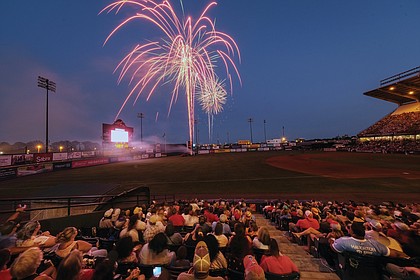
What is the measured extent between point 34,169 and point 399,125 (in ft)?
311

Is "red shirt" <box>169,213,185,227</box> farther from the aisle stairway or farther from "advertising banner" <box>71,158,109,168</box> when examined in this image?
"advertising banner" <box>71,158,109,168</box>

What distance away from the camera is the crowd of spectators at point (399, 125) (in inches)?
2322

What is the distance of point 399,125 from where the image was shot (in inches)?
2576

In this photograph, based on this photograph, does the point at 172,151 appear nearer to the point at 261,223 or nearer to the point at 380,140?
the point at 380,140

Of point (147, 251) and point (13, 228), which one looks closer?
point (147, 251)

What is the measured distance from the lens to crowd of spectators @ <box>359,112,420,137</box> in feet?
193

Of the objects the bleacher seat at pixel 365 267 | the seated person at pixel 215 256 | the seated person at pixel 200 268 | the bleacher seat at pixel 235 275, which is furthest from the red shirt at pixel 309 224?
the seated person at pixel 200 268

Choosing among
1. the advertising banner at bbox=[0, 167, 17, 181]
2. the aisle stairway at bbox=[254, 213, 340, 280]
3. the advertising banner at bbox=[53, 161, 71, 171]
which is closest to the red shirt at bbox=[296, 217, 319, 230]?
the aisle stairway at bbox=[254, 213, 340, 280]

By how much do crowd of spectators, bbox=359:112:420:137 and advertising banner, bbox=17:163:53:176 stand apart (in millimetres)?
87457

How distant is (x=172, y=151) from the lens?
90125 mm

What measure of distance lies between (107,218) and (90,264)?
171 inches

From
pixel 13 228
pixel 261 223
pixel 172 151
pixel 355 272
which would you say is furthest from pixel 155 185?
pixel 172 151

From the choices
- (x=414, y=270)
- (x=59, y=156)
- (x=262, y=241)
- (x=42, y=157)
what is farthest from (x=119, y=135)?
(x=414, y=270)

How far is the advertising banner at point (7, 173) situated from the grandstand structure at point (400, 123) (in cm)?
7909
